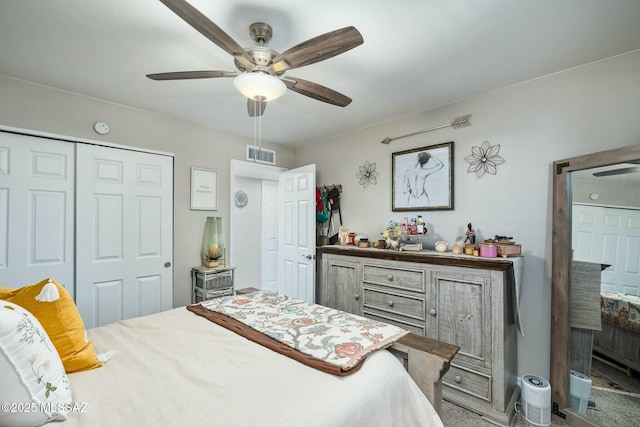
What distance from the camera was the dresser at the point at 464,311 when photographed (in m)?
1.92

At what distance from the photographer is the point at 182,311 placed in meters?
1.81

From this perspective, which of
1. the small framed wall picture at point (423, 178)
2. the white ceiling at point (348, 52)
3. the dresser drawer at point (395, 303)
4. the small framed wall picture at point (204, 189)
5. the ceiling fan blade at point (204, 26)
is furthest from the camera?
the small framed wall picture at point (204, 189)

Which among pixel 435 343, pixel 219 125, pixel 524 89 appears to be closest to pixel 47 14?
pixel 219 125

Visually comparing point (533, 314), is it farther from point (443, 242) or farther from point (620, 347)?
point (443, 242)

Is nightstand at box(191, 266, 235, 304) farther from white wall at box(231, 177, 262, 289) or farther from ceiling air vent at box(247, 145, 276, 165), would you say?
ceiling air vent at box(247, 145, 276, 165)

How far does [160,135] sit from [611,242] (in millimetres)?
3875

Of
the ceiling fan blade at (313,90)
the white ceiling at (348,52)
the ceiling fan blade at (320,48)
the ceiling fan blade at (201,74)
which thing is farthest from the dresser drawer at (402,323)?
the ceiling fan blade at (201,74)

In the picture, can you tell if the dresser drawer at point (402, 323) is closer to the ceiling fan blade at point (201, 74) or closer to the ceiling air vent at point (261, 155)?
the ceiling fan blade at point (201, 74)

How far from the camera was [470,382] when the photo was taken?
2.03 metres

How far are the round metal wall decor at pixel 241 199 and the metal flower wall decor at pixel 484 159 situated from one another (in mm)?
3151

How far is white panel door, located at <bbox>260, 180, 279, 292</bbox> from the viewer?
4.66 metres

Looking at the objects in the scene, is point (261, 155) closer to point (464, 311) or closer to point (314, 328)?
point (314, 328)

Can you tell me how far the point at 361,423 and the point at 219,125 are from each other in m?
3.14

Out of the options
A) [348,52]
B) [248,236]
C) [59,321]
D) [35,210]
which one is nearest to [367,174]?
[348,52]
